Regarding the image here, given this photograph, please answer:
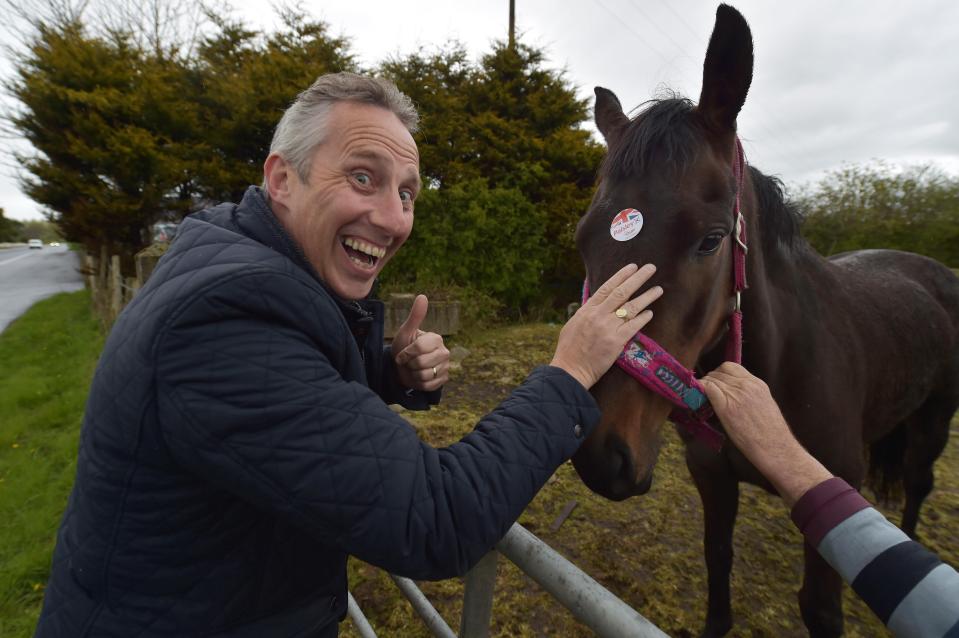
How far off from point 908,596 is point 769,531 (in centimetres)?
319

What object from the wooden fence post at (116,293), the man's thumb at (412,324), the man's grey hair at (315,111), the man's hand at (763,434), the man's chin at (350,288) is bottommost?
the wooden fence post at (116,293)

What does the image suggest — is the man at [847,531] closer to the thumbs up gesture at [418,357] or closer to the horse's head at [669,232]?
the horse's head at [669,232]

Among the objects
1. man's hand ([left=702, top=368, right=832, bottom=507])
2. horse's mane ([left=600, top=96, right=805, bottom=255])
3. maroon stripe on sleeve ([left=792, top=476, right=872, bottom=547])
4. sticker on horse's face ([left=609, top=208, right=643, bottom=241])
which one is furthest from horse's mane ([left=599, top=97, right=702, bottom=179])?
maroon stripe on sleeve ([left=792, top=476, right=872, bottom=547])

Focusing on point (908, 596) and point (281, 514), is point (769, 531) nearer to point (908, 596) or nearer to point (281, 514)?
→ point (908, 596)

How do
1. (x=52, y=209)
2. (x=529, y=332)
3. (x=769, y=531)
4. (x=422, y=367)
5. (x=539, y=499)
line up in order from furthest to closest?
(x=52, y=209) < (x=529, y=332) < (x=539, y=499) < (x=769, y=531) < (x=422, y=367)

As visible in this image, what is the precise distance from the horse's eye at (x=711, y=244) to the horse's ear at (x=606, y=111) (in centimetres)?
82

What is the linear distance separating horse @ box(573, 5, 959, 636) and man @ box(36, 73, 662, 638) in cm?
25

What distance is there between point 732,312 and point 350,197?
52.3 inches

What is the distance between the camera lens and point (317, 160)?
1166mm

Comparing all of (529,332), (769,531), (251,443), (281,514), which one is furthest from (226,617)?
(529,332)

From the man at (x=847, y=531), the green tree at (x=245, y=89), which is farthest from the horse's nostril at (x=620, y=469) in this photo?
the green tree at (x=245, y=89)

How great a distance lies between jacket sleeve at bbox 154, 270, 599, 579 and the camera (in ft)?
2.58

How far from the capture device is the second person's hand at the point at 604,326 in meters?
1.12

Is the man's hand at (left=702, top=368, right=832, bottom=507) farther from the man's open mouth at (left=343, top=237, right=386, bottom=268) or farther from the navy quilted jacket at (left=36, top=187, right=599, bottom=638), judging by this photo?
the man's open mouth at (left=343, top=237, right=386, bottom=268)
